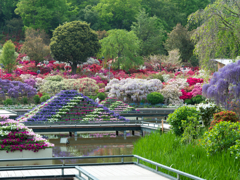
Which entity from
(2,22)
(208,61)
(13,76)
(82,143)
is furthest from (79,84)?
(2,22)

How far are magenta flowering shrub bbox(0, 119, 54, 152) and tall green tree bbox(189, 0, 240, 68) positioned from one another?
36.1 ft

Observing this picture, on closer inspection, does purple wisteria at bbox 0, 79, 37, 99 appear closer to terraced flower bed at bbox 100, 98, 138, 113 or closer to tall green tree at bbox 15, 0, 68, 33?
terraced flower bed at bbox 100, 98, 138, 113

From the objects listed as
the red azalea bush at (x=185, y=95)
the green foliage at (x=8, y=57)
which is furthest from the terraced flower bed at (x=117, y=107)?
the green foliage at (x=8, y=57)

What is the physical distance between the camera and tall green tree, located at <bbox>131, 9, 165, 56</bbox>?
73375 mm

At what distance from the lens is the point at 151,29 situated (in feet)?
248

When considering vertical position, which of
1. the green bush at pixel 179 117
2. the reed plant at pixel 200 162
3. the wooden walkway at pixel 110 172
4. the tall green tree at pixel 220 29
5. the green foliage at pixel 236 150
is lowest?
the wooden walkway at pixel 110 172

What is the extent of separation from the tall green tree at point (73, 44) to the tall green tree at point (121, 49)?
9.36ft

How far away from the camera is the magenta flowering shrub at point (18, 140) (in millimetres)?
18559

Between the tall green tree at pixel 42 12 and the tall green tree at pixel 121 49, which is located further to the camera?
the tall green tree at pixel 42 12

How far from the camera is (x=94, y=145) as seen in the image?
25.1 m

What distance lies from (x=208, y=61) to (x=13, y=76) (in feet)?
135

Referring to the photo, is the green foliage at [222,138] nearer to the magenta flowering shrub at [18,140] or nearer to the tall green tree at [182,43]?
the magenta flowering shrub at [18,140]

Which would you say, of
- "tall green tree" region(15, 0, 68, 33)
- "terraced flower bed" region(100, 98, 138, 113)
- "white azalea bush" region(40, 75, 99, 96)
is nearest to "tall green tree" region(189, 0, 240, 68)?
"terraced flower bed" region(100, 98, 138, 113)

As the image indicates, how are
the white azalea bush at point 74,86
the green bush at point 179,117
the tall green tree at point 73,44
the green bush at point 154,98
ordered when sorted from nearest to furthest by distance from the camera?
the green bush at point 179,117 < the green bush at point 154,98 < the white azalea bush at point 74,86 < the tall green tree at point 73,44
